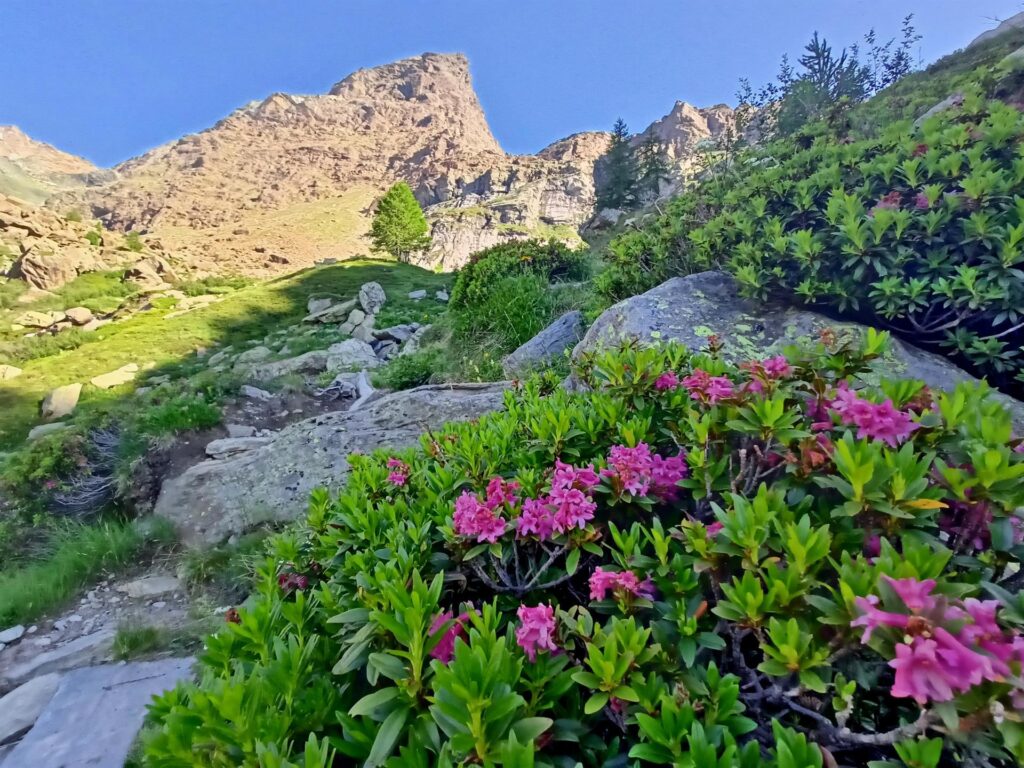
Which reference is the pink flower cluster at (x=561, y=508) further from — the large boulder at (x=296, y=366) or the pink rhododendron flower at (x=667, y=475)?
the large boulder at (x=296, y=366)

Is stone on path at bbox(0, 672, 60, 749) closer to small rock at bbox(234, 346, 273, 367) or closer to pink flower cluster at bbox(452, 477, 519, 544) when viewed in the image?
pink flower cluster at bbox(452, 477, 519, 544)

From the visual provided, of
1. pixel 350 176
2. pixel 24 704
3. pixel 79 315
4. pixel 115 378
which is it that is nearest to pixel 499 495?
pixel 24 704

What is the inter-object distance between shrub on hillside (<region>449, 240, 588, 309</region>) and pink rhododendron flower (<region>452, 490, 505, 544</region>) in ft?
21.7

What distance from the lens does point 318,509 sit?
1901 millimetres

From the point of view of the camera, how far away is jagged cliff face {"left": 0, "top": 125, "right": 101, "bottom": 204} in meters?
75.9

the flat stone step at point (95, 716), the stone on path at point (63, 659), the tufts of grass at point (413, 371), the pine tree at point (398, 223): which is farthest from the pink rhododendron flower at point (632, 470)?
the pine tree at point (398, 223)

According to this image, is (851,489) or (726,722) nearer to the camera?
(726,722)

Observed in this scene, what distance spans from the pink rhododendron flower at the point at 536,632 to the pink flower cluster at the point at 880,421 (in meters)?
0.85

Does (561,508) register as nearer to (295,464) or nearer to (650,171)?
(295,464)

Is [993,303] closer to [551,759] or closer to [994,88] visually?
[551,759]

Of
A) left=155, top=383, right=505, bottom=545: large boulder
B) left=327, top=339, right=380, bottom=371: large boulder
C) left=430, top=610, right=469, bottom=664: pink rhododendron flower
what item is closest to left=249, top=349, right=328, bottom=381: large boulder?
left=327, top=339, right=380, bottom=371: large boulder

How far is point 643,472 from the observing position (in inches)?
54.7

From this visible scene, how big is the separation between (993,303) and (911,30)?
2906 cm

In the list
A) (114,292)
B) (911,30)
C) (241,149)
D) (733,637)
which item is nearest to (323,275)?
(114,292)
